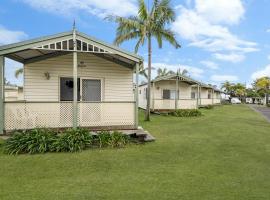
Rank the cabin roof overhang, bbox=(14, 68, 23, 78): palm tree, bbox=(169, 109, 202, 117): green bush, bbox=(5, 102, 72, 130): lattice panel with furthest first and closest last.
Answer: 1. bbox=(14, 68, 23, 78): palm tree
2. bbox=(169, 109, 202, 117): green bush
3. bbox=(5, 102, 72, 130): lattice panel
4. the cabin roof overhang

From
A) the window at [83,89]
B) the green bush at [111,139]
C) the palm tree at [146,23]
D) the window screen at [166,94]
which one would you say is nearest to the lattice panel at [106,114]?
the green bush at [111,139]

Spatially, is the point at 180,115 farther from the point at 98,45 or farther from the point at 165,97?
the point at 98,45

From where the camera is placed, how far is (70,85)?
43.1ft

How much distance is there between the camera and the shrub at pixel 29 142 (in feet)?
29.6

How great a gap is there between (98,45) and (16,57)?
12.2ft

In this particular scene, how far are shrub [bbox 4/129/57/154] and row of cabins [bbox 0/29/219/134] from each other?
0.88 m

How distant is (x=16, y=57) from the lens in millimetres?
11695

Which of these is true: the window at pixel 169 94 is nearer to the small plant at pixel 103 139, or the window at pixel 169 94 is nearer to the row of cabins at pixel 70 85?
the row of cabins at pixel 70 85

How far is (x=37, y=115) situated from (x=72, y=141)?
1.93 meters

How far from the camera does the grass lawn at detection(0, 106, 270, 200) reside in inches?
223

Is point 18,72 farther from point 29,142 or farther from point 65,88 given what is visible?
point 29,142

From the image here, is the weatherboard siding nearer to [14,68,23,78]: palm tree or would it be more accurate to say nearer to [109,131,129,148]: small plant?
[109,131,129,148]: small plant

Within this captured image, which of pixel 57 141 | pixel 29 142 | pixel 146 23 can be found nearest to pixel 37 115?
pixel 29 142

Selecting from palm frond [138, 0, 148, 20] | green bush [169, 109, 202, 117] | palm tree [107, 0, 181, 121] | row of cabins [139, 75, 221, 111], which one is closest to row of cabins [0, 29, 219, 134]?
palm tree [107, 0, 181, 121]
